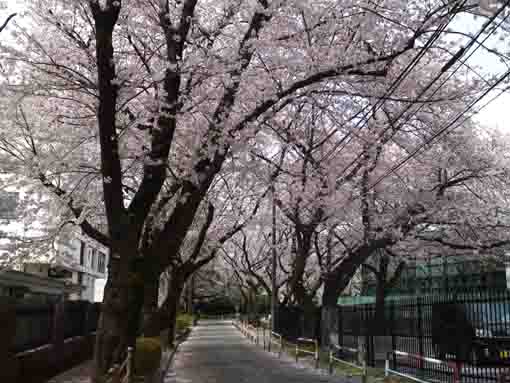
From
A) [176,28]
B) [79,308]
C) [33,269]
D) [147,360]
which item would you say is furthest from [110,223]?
[33,269]

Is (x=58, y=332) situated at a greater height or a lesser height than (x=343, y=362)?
greater

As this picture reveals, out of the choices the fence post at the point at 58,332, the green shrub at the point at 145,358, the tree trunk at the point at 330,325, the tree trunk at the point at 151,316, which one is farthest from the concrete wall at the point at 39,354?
the tree trunk at the point at 330,325

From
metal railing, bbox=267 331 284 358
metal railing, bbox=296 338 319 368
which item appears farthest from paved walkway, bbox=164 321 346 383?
metal railing, bbox=267 331 284 358

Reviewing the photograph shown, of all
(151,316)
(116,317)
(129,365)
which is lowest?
(129,365)

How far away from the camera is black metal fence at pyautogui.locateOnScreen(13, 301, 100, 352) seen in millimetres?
12680

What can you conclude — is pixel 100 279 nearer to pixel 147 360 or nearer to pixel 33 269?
pixel 33 269

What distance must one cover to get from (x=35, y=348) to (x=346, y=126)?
34.1ft

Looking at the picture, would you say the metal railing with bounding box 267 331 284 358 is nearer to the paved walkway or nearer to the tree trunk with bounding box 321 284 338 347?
the paved walkway

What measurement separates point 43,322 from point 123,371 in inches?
212

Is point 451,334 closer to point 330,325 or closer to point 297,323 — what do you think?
point 330,325

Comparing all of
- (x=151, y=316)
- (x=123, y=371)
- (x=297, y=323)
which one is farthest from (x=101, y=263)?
(x=123, y=371)

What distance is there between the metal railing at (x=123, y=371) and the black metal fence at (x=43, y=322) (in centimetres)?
295

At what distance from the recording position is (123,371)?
10508 millimetres

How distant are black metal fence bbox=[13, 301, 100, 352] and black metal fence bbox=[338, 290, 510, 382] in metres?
8.76
